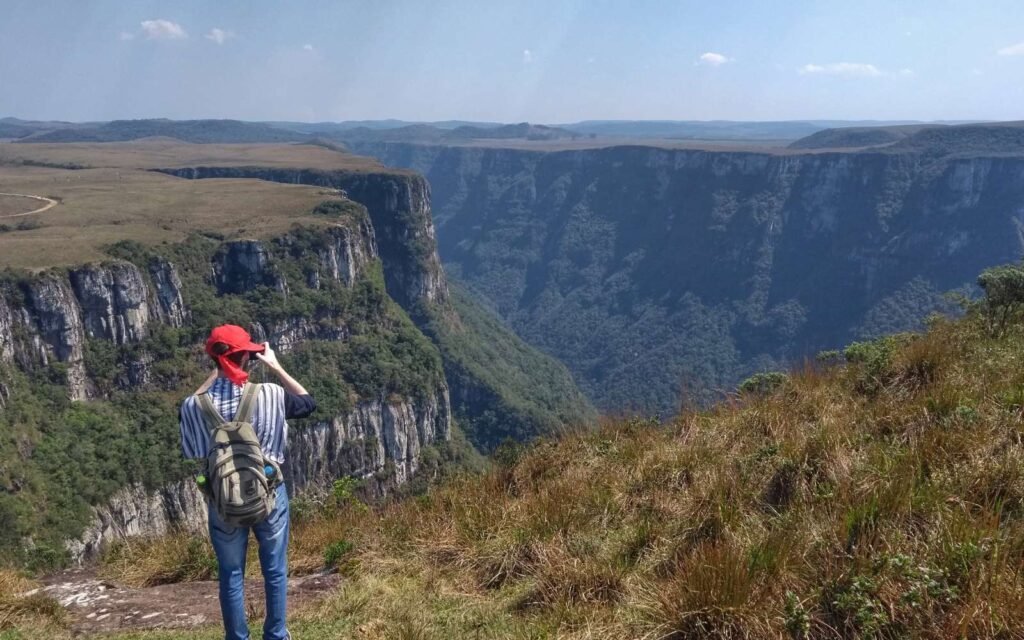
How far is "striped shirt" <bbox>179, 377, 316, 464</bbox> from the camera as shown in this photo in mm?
4512

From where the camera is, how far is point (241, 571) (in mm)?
4770

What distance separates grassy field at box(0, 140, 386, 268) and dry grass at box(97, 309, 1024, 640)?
57412mm

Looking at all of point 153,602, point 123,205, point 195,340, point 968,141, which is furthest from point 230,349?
point 968,141

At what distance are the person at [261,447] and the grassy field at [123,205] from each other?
57800 mm

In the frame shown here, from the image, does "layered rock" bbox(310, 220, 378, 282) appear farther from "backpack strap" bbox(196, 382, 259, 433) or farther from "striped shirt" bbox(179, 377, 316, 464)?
"backpack strap" bbox(196, 382, 259, 433)

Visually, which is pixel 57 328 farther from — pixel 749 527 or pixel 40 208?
pixel 749 527

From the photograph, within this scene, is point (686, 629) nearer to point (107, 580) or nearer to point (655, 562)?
point (655, 562)

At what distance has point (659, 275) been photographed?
558ft

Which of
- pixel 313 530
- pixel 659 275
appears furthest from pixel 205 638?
pixel 659 275

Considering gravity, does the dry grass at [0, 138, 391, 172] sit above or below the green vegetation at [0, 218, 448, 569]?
above

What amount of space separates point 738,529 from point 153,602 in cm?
530

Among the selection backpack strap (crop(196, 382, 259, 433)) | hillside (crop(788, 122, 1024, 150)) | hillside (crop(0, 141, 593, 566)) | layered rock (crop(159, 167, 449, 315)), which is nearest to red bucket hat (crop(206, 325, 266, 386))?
backpack strap (crop(196, 382, 259, 433))

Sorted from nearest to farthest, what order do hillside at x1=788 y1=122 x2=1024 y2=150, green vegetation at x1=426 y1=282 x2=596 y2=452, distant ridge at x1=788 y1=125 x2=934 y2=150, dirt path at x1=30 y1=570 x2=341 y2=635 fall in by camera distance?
dirt path at x1=30 y1=570 x2=341 y2=635, green vegetation at x1=426 y1=282 x2=596 y2=452, hillside at x1=788 y1=122 x2=1024 y2=150, distant ridge at x1=788 y1=125 x2=934 y2=150

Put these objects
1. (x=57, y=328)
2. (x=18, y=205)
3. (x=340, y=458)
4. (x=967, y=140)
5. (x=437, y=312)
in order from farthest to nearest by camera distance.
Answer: (x=967, y=140), (x=437, y=312), (x=18, y=205), (x=340, y=458), (x=57, y=328)
